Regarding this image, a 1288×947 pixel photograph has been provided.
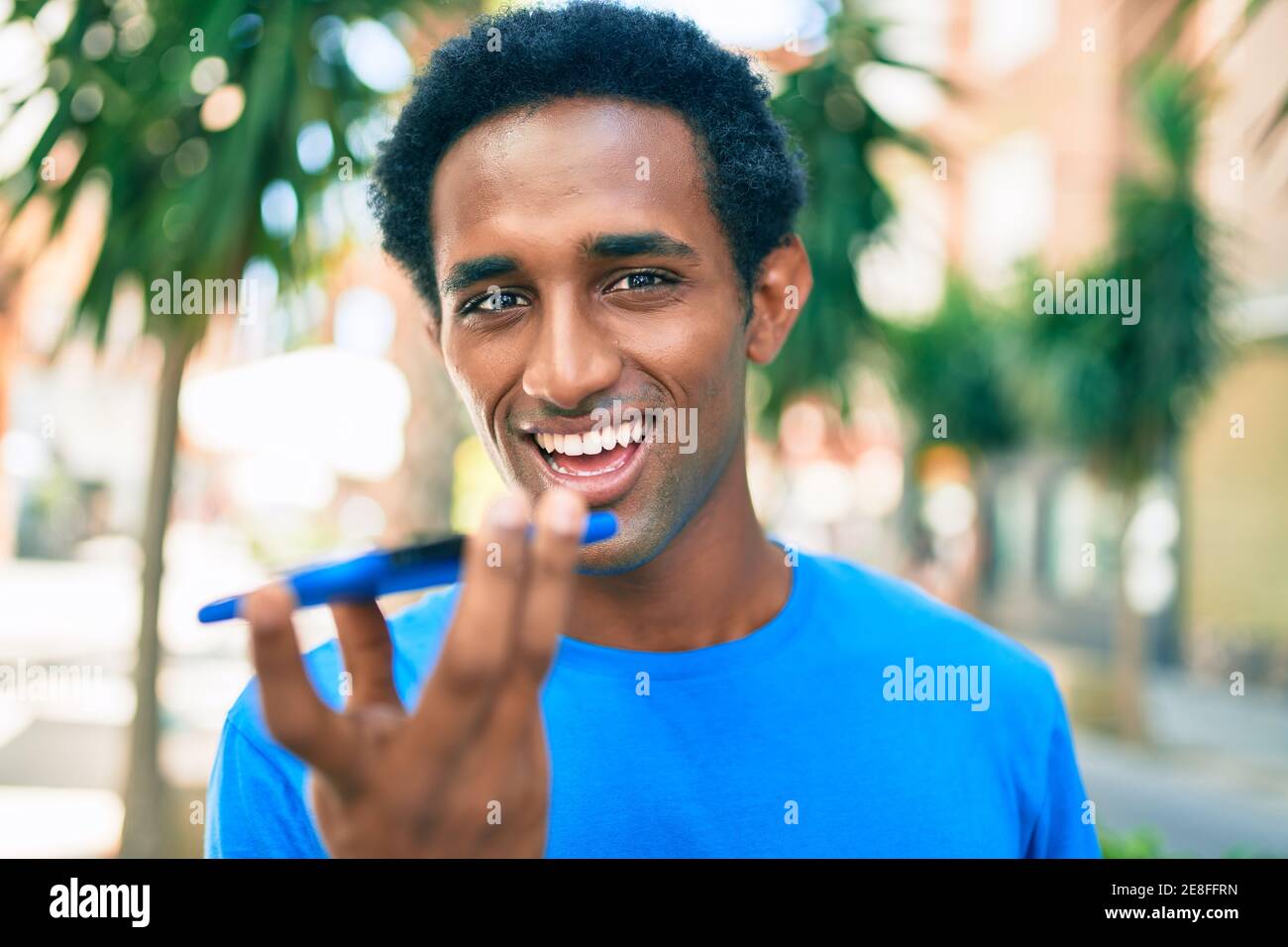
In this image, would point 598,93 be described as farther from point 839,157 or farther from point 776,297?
point 839,157

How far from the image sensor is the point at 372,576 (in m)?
0.90

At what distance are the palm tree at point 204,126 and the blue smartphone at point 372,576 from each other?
3.23m

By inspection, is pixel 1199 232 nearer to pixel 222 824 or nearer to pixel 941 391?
pixel 941 391

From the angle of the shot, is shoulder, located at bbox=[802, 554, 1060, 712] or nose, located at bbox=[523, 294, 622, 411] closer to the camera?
nose, located at bbox=[523, 294, 622, 411]

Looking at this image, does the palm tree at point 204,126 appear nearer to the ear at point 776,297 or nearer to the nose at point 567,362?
the ear at point 776,297

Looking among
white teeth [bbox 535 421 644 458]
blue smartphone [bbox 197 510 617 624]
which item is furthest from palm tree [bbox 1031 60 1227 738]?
blue smartphone [bbox 197 510 617 624]

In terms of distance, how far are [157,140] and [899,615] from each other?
3.61 metres

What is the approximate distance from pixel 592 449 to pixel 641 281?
0.76ft

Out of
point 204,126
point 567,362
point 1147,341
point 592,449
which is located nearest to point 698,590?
point 592,449

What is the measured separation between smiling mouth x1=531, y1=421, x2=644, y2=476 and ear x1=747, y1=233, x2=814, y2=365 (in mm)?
383

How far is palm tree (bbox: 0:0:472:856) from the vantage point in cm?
380

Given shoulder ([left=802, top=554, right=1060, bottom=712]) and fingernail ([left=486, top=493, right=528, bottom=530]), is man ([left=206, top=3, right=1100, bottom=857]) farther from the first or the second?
fingernail ([left=486, top=493, right=528, bottom=530])

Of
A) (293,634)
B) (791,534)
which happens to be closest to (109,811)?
(293,634)

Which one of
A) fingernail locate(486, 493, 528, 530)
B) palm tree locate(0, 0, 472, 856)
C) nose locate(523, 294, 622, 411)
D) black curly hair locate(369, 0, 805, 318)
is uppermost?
palm tree locate(0, 0, 472, 856)
